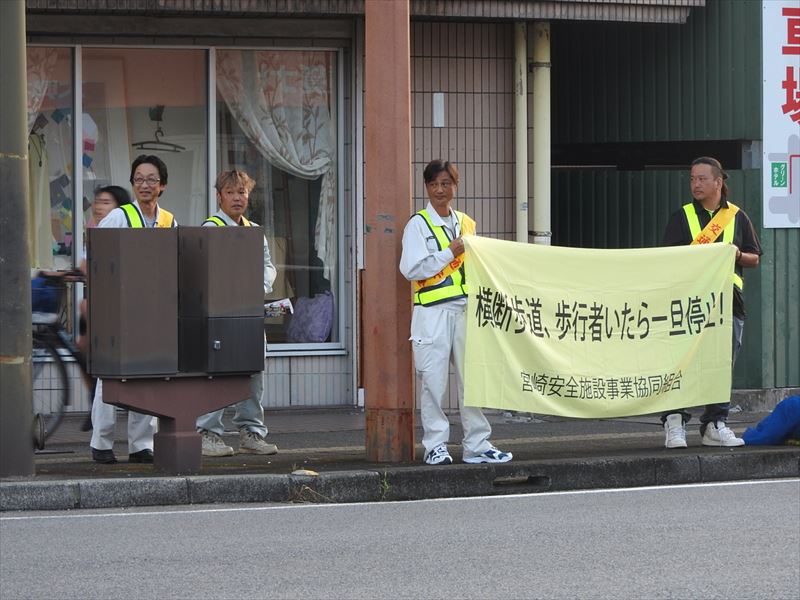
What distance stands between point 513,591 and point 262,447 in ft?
13.6

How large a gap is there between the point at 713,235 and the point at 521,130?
3341mm

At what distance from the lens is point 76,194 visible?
13.2m

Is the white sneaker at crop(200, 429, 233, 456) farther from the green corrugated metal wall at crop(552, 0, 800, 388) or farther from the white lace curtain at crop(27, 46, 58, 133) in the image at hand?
the green corrugated metal wall at crop(552, 0, 800, 388)

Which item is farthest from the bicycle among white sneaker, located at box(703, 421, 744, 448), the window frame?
white sneaker, located at box(703, 421, 744, 448)

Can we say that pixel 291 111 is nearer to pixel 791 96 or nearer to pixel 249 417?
pixel 249 417

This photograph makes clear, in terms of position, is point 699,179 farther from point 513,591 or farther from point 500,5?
point 513,591

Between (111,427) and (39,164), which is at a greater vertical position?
(39,164)

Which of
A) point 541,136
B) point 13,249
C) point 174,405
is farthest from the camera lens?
point 541,136

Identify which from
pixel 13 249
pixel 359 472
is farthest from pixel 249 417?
pixel 13 249

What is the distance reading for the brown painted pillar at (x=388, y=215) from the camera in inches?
385

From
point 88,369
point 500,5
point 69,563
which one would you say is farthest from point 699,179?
point 69,563

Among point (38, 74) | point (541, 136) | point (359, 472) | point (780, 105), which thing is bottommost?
point (359, 472)

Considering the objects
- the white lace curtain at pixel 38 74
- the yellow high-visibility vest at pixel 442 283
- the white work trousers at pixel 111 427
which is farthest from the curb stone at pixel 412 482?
the white lace curtain at pixel 38 74

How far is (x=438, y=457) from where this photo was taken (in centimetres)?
961
